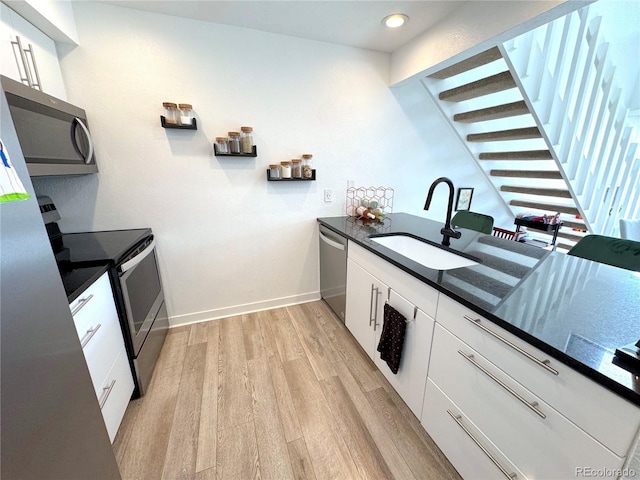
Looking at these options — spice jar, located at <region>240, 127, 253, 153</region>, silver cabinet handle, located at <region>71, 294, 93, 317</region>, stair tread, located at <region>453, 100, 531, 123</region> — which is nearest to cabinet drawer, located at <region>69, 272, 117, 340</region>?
silver cabinet handle, located at <region>71, 294, 93, 317</region>

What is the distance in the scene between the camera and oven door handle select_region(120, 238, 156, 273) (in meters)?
1.42

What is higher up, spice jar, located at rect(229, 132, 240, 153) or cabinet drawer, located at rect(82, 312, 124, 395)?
spice jar, located at rect(229, 132, 240, 153)

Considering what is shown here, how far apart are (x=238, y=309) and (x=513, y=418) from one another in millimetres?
2135

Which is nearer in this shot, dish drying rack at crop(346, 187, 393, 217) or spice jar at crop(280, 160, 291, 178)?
spice jar at crop(280, 160, 291, 178)

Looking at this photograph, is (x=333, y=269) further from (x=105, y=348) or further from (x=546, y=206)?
(x=546, y=206)

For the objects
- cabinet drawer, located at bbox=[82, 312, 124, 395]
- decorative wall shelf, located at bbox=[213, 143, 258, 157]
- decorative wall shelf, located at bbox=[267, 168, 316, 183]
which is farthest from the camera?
decorative wall shelf, located at bbox=[267, 168, 316, 183]

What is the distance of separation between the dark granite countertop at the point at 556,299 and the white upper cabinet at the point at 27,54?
203cm

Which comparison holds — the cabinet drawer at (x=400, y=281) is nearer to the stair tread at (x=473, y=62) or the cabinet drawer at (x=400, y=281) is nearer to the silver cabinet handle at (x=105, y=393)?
the silver cabinet handle at (x=105, y=393)

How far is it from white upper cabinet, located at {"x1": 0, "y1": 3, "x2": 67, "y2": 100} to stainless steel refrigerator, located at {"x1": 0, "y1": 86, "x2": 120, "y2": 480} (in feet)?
3.49

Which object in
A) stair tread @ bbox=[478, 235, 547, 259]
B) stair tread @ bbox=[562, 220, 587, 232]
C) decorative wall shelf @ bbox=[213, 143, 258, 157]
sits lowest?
stair tread @ bbox=[562, 220, 587, 232]

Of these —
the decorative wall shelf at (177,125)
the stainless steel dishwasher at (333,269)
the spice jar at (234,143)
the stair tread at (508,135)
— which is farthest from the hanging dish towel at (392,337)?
the stair tread at (508,135)

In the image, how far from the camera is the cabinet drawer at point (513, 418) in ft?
2.28

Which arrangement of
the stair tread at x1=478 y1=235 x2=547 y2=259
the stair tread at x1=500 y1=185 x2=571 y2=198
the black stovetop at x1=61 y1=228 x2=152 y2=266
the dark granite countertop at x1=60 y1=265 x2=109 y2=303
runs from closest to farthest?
the dark granite countertop at x1=60 y1=265 x2=109 y2=303 < the black stovetop at x1=61 y1=228 x2=152 y2=266 < the stair tread at x1=478 y1=235 x2=547 y2=259 < the stair tread at x1=500 y1=185 x2=571 y2=198

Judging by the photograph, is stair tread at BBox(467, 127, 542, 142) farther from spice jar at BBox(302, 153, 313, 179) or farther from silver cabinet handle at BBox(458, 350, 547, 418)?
silver cabinet handle at BBox(458, 350, 547, 418)
